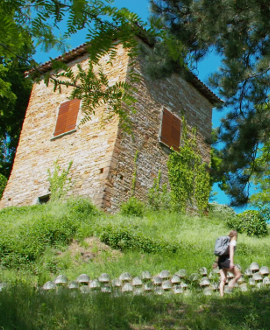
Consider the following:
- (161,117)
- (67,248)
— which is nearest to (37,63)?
(67,248)

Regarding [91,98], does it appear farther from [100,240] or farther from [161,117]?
[161,117]

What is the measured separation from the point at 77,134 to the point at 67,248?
17.8 feet


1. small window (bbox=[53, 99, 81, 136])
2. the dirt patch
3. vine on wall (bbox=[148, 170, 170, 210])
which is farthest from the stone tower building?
the dirt patch

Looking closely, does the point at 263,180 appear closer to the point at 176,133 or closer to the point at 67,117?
the point at 176,133

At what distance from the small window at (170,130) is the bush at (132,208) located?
10.4 feet

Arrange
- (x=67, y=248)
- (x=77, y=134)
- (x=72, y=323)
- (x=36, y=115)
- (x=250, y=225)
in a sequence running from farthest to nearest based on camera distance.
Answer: (x=36, y=115) → (x=77, y=134) → (x=250, y=225) → (x=67, y=248) → (x=72, y=323)

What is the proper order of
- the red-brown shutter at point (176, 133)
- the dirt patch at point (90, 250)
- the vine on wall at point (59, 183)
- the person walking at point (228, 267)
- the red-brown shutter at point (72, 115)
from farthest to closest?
the red-brown shutter at point (176, 133)
the red-brown shutter at point (72, 115)
the vine on wall at point (59, 183)
the dirt patch at point (90, 250)
the person walking at point (228, 267)

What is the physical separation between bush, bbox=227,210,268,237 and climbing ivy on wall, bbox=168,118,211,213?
203 centimetres

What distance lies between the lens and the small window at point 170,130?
15107mm

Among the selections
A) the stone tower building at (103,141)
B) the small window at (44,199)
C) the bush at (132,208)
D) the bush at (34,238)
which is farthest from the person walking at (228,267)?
the small window at (44,199)

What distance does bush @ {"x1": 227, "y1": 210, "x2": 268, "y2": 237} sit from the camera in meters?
12.5

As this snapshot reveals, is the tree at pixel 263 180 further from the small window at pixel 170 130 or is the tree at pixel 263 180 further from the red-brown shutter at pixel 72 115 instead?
the red-brown shutter at pixel 72 115

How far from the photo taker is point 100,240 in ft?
32.7

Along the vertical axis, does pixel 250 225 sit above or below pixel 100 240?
above
